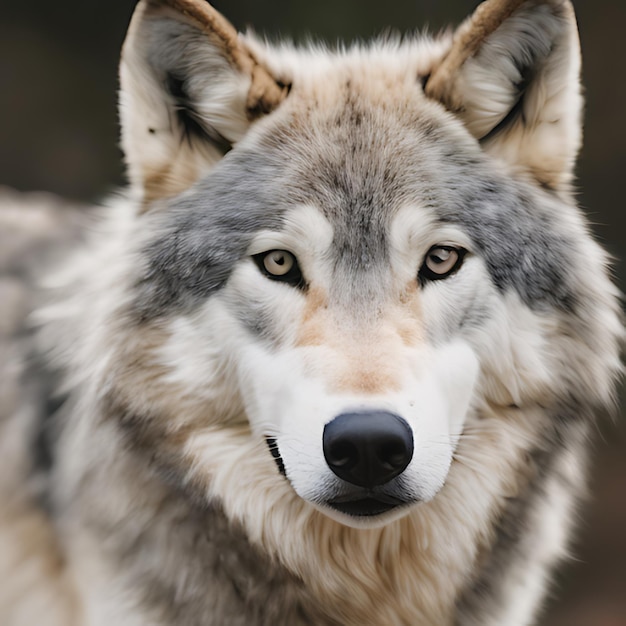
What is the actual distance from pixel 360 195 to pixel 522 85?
68cm

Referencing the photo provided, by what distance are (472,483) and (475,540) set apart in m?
0.19

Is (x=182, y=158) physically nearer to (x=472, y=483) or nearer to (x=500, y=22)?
(x=500, y=22)

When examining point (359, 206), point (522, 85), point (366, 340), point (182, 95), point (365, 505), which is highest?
point (522, 85)

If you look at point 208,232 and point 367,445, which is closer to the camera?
point 367,445

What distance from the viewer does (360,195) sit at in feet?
8.07

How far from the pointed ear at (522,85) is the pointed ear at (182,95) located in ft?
1.76

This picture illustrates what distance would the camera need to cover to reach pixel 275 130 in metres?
2.67

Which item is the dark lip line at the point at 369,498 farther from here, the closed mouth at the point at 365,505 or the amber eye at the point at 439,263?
the amber eye at the point at 439,263

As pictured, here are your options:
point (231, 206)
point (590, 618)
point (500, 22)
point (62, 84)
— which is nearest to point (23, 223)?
point (231, 206)

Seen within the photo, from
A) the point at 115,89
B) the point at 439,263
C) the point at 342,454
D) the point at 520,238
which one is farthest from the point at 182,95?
the point at 115,89

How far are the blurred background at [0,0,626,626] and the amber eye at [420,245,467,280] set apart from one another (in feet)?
14.9

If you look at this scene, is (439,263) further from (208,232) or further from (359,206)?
(208,232)

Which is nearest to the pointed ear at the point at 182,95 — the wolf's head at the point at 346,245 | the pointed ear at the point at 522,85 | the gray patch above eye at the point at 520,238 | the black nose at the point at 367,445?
the wolf's head at the point at 346,245

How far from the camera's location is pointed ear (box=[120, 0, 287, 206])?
2.57m
